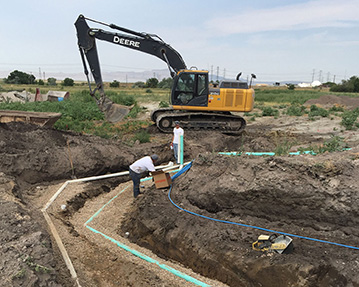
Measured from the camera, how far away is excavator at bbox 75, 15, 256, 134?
1482 cm

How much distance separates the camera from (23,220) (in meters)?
5.72

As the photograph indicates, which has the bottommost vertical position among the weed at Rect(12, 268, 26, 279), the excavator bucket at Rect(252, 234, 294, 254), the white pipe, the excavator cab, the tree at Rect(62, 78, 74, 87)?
the white pipe

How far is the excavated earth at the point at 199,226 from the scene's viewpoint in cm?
500

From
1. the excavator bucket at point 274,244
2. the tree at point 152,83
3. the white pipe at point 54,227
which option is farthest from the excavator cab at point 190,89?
the tree at point 152,83

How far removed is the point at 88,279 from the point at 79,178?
5.15 m

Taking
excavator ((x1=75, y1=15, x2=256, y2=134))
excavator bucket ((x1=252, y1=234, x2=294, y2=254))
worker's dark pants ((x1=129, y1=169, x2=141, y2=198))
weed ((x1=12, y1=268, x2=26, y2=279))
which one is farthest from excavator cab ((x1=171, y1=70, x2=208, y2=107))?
weed ((x1=12, y1=268, x2=26, y2=279))

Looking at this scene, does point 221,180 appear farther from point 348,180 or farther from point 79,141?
point 79,141

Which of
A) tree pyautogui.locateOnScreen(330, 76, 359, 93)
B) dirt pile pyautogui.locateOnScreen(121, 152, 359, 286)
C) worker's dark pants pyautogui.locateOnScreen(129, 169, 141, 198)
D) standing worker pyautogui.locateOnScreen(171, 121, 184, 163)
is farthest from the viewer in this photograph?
tree pyautogui.locateOnScreen(330, 76, 359, 93)

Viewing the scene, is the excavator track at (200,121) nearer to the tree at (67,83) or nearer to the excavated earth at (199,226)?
the excavated earth at (199,226)

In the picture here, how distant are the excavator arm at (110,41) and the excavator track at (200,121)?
7.52ft

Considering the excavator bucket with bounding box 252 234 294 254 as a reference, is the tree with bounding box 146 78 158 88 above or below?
above

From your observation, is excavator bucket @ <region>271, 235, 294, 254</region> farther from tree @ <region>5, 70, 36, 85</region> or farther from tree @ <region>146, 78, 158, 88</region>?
tree @ <region>5, 70, 36, 85</region>

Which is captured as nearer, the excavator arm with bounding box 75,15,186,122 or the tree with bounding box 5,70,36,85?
the excavator arm with bounding box 75,15,186,122

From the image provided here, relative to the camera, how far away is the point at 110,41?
15.0m
